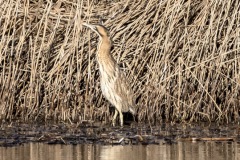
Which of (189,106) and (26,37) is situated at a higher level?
(26,37)

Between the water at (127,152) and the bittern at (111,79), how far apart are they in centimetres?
191

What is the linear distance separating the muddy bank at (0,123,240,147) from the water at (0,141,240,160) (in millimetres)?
183

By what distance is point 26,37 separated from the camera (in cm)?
1005

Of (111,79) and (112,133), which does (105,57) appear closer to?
(111,79)

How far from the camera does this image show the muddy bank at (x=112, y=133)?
7969 millimetres

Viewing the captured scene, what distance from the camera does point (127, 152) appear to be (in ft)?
23.9

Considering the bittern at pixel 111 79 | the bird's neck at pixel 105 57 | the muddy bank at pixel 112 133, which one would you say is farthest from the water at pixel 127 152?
the bird's neck at pixel 105 57

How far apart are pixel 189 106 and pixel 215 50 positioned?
76 cm

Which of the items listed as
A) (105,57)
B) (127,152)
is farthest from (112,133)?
(105,57)

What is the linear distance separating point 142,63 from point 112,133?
1512mm

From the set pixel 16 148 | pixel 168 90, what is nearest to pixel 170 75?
pixel 168 90

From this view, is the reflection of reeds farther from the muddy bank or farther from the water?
the water

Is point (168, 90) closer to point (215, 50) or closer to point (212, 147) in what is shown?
point (215, 50)

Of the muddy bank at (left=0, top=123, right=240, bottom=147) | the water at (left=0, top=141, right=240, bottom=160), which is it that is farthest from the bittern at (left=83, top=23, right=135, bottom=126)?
the water at (left=0, top=141, right=240, bottom=160)
